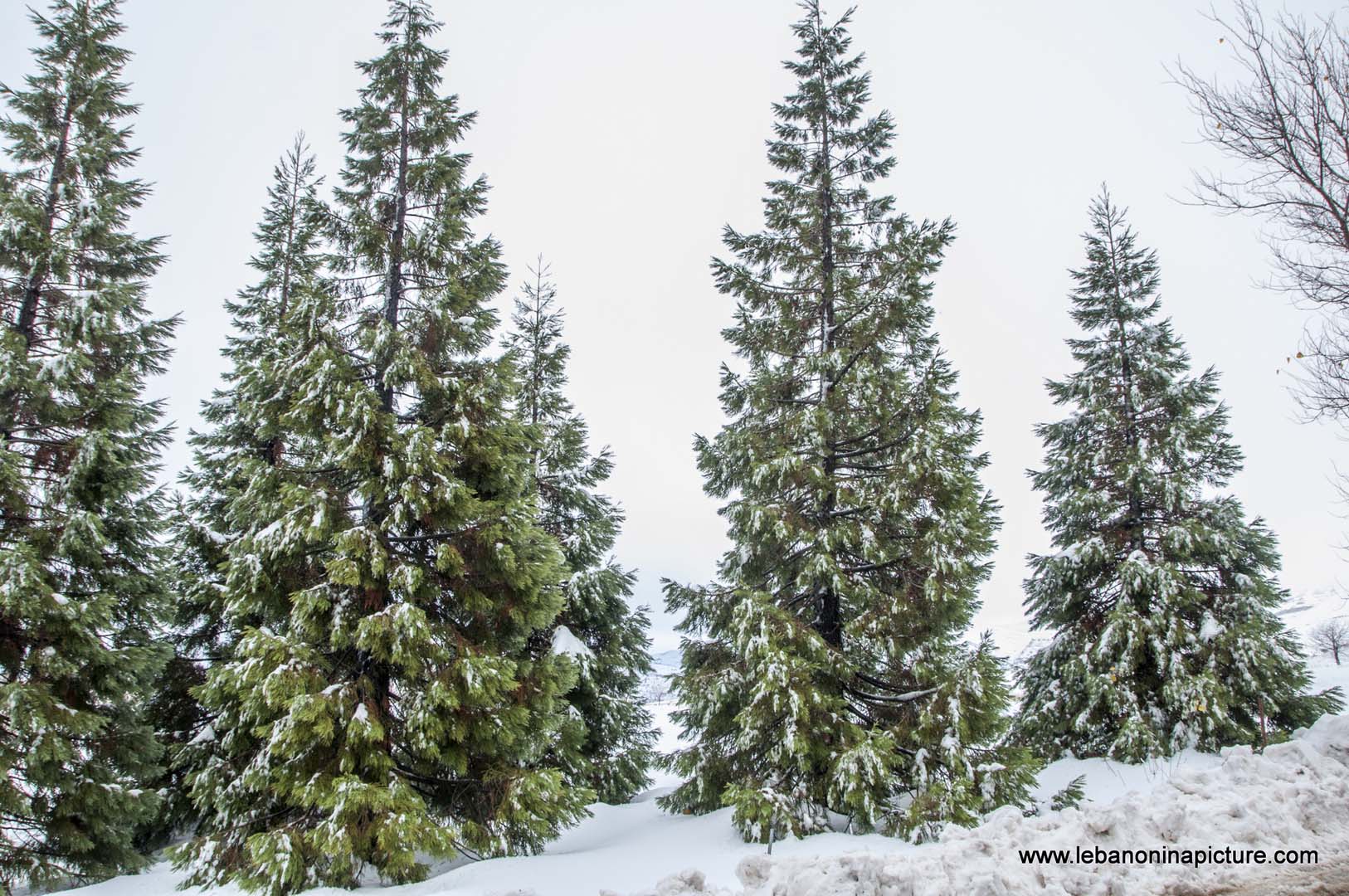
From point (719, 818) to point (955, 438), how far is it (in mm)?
6548

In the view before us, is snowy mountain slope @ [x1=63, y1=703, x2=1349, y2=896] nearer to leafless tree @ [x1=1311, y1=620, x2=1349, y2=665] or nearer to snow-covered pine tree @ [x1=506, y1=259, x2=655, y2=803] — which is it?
snow-covered pine tree @ [x1=506, y1=259, x2=655, y2=803]

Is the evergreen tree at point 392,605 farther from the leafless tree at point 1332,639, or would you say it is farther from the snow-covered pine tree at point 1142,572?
the leafless tree at point 1332,639

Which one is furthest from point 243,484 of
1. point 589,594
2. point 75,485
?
point 589,594

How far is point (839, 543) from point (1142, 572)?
21.8 ft

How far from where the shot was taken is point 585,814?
25.7 ft

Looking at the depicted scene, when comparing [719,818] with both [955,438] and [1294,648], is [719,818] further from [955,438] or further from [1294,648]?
[1294,648]

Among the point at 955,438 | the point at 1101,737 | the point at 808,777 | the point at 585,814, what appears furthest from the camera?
the point at 1101,737

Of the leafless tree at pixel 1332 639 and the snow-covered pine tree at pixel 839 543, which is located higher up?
the snow-covered pine tree at pixel 839 543

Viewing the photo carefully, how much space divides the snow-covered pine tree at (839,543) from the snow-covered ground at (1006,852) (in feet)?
3.18

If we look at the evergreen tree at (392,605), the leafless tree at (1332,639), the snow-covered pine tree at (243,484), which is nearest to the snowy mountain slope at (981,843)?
the evergreen tree at (392,605)

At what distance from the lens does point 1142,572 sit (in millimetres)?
11906

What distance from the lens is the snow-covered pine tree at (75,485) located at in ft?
25.8

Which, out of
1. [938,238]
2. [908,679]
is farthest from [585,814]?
[938,238]

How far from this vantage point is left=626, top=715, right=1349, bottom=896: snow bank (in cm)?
468
